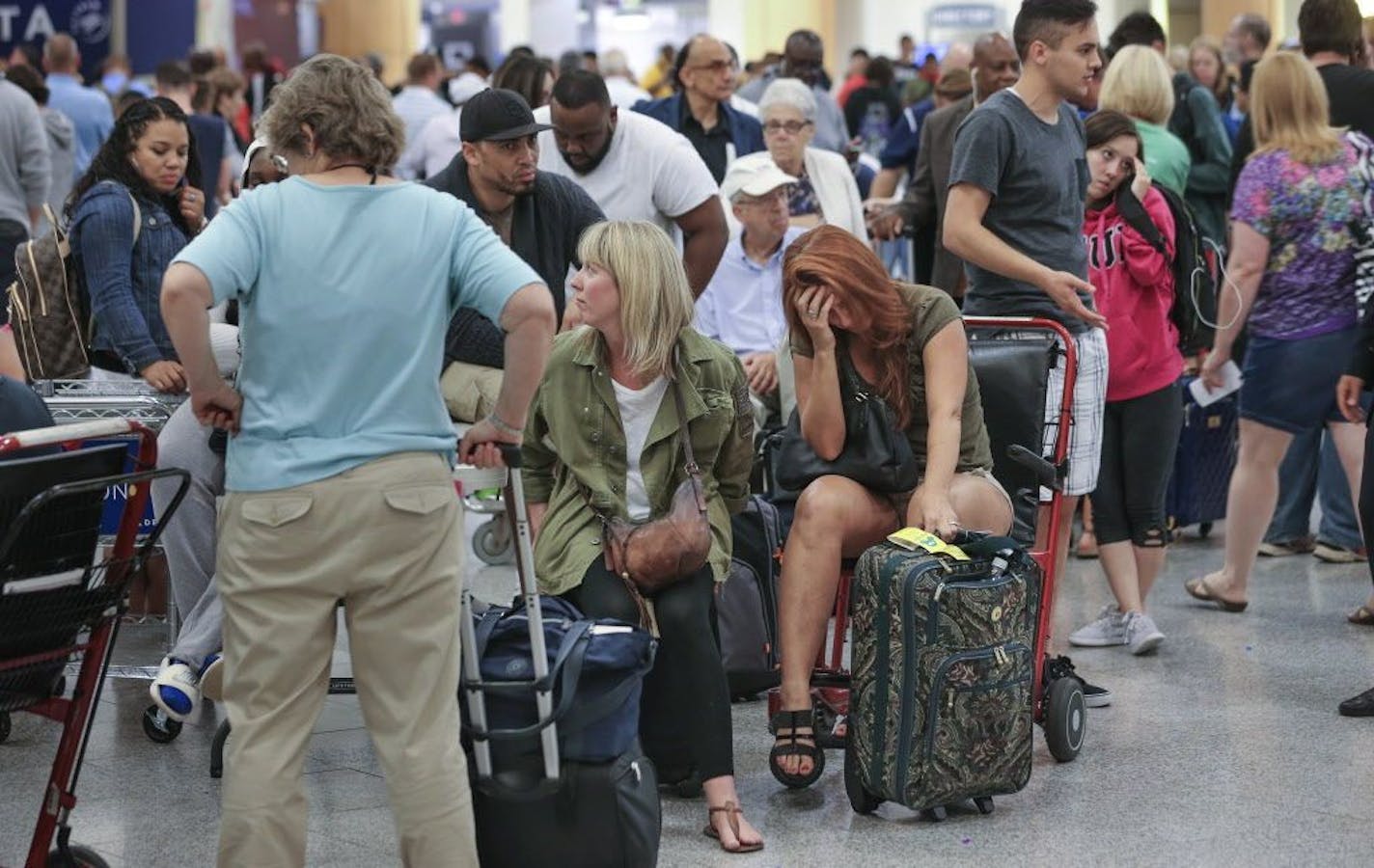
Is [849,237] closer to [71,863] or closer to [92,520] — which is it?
[92,520]

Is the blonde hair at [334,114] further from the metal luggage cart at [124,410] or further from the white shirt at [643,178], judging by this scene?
the white shirt at [643,178]

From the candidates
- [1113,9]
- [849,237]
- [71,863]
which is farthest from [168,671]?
[1113,9]

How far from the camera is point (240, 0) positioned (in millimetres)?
27938

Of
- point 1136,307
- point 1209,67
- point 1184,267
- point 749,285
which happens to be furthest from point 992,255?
point 1209,67

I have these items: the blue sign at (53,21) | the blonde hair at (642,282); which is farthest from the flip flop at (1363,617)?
the blue sign at (53,21)

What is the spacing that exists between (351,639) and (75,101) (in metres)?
9.75

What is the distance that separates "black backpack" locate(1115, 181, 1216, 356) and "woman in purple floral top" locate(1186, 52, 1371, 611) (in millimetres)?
278

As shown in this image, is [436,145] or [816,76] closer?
[816,76]

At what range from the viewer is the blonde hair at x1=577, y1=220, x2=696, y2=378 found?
15.0 feet

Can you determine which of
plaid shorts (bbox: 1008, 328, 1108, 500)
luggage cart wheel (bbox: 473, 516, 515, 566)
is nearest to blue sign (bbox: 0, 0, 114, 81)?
luggage cart wheel (bbox: 473, 516, 515, 566)

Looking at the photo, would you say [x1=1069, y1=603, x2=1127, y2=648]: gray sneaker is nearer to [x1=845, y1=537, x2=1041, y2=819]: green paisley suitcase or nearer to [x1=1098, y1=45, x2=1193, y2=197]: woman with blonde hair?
[x1=845, y1=537, x2=1041, y2=819]: green paisley suitcase

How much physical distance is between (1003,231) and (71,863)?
2.99 meters

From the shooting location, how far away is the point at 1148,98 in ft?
24.8

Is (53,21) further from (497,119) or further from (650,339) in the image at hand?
(650,339)
